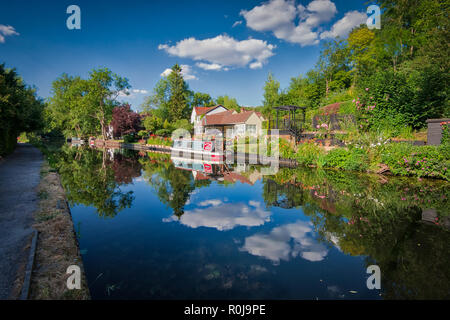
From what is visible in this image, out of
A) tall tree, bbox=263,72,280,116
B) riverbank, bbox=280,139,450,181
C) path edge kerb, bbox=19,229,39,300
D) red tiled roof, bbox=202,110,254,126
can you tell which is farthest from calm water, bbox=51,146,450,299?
tall tree, bbox=263,72,280,116

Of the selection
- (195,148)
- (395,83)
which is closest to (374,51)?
(395,83)

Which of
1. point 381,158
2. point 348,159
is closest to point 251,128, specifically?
point 348,159

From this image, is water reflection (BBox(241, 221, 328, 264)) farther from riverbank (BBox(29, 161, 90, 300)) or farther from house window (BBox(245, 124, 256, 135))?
house window (BBox(245, 124, 256, 135))

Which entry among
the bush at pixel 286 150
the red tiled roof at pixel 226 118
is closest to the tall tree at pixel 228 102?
the red tiled roof at pixel 226 118

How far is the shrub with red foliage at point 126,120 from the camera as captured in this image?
140 ft

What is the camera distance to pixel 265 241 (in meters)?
4.70

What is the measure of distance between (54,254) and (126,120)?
4358 cm

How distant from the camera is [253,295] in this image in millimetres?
3021

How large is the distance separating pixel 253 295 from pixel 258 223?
2.74 metres

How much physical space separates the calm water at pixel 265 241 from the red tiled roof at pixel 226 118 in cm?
2784

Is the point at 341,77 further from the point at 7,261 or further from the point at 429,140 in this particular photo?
the point at 7,261

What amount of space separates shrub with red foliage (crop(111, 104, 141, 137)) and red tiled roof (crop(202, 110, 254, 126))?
13.9 m

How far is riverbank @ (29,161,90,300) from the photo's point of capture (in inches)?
109

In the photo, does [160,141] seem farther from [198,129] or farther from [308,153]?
[308,153]
